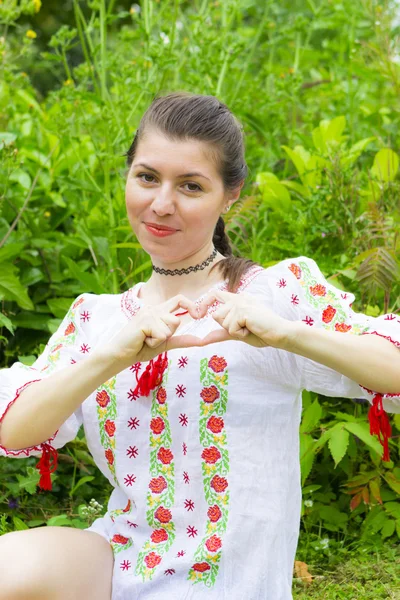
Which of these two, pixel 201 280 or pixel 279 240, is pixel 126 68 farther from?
pixel 201 280

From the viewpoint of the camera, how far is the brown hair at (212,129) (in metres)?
2.08

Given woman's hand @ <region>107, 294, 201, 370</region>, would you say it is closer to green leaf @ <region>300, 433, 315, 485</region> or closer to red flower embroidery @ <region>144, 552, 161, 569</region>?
red flower embroidery @ <region>144, 552, 161, 569</region>

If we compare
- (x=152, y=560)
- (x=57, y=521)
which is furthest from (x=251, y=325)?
(x=57, y=521)

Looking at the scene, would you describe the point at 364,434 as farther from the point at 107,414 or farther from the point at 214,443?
the point at 107,414

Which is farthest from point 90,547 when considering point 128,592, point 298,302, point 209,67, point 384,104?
point 384,104

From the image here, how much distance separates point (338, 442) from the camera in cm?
265

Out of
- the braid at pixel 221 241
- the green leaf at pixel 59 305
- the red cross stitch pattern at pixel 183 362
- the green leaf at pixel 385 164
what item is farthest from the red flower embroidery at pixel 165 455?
the green leaf at pixel 385 164

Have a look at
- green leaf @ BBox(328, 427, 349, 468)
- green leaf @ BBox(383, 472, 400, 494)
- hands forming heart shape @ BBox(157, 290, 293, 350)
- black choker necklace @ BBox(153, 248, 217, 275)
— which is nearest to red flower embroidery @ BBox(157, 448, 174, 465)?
hands forming heart shape @ BBox(157, 290, 293, 350)

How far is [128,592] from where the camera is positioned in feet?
6.85

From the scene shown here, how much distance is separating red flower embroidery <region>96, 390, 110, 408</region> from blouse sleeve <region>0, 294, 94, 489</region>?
8 cm

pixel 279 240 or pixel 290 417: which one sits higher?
pixel 279 240

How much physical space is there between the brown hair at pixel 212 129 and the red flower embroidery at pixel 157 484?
483 millimetres

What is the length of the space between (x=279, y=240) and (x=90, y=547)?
155cm

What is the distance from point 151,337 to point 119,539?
60 cm
